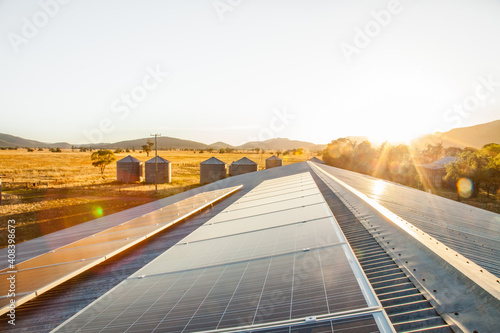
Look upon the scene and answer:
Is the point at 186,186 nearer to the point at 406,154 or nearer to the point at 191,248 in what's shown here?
the point at 191,248

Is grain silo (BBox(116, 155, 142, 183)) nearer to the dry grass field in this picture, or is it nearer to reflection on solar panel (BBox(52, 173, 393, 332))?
the dry grass field

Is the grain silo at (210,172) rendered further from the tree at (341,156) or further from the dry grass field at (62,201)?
the tree at (341,156)

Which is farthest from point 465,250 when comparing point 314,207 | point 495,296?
point 314,207

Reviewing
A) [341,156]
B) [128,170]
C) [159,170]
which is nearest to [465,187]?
[341,156]

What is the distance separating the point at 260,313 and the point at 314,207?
5514 millimetres

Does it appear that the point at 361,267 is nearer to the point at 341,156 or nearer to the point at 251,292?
the point at 251,292

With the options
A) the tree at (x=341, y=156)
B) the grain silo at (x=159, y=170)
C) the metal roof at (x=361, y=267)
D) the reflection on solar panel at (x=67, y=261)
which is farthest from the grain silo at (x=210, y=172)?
the metal roof at (x=361, y=267)

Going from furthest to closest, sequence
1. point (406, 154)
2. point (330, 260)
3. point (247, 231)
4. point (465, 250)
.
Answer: point (406, 154) < point (247, 231) < point (465, 250) < point (330, 260)

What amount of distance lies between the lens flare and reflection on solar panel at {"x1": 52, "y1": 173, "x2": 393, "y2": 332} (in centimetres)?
4464

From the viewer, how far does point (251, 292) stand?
154 inches

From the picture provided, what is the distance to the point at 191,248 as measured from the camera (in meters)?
6.71

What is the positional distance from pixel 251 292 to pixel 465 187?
48.1 metres

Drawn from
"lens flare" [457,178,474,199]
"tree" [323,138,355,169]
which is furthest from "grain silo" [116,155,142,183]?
"lens flare" [457,178,474,199]

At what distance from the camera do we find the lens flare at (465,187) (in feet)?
132
